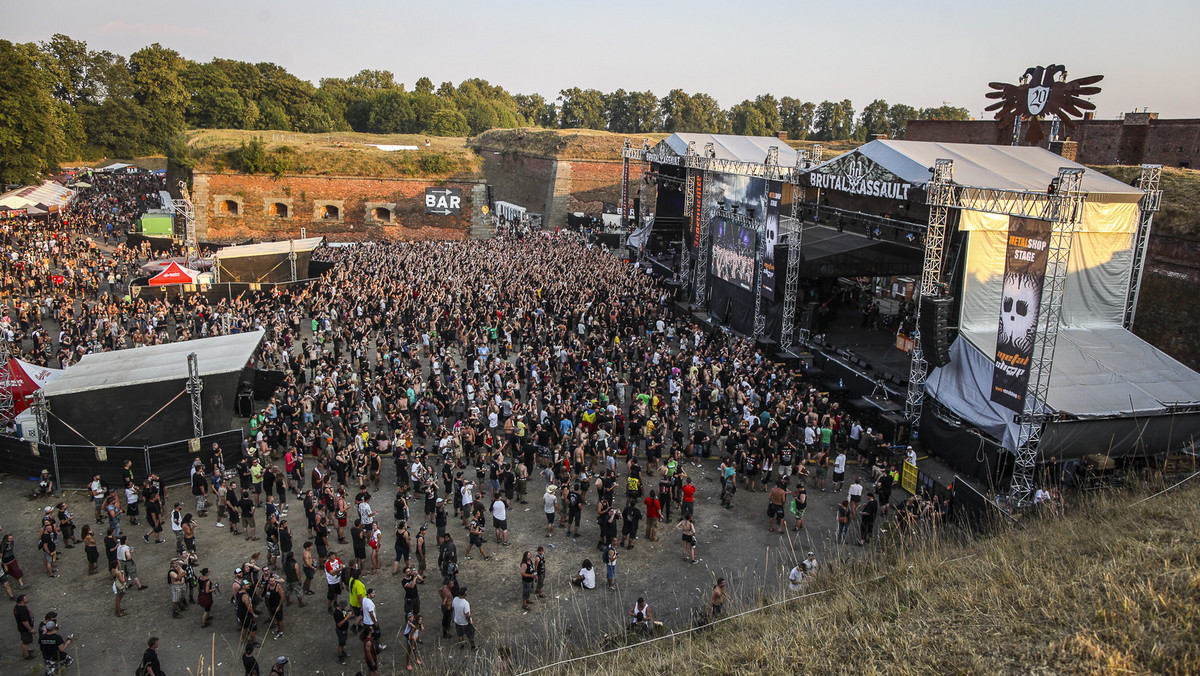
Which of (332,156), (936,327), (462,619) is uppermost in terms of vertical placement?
(332,156)

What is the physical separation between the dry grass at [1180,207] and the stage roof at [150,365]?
21.5 meters

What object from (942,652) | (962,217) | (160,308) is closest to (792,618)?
(942,652)

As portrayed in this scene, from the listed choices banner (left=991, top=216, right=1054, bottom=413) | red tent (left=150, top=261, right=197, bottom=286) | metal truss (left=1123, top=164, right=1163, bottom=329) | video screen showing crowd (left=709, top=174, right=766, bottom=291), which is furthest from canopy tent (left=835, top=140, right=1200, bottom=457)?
red tent (left=150, top=261, right=197, bottom=286)

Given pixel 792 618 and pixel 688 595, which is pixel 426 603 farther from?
pixel 792 618

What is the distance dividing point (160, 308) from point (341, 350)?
23.1 ft

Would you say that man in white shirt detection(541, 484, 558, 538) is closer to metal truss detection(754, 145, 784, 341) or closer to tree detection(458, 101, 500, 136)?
metal truss detection(754, 145, 784, 341)

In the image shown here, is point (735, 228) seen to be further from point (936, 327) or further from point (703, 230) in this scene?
point (936, 327)

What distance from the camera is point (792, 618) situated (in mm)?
7824

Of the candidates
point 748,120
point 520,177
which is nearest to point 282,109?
point 520,177

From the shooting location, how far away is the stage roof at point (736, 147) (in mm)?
26358

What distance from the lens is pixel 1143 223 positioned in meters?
15.2

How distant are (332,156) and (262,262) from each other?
1636cm

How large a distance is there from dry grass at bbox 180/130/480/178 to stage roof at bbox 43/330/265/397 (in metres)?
27.7

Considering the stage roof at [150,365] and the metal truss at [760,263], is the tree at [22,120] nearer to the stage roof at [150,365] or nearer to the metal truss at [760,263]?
the stage roof at [150,365]
